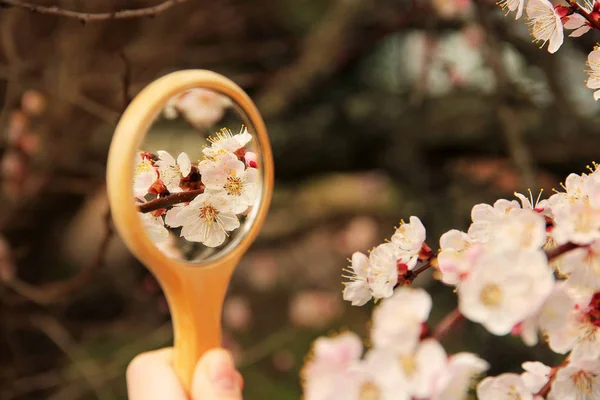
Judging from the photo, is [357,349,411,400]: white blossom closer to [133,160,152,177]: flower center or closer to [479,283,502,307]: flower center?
[479,283,502,307]: flower center

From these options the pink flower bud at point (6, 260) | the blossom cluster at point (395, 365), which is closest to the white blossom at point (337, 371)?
the blossom cluster at point (395, 365)

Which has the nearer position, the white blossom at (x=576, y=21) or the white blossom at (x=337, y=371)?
the white blossom at (x=337, y=371)

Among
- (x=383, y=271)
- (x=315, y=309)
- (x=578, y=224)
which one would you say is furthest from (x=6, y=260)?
(x=578, y=224)

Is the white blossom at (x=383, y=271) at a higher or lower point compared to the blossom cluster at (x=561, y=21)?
lower

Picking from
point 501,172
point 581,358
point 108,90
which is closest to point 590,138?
point 501,172

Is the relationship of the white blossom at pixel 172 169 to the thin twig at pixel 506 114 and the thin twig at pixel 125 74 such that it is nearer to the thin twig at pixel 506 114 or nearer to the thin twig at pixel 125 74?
the thin twig at pixel 125 74

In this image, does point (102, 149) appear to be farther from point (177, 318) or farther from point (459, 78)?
point (177, 318)
